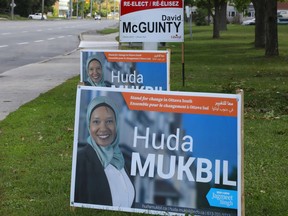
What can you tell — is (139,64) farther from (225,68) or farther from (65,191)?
(225,68)

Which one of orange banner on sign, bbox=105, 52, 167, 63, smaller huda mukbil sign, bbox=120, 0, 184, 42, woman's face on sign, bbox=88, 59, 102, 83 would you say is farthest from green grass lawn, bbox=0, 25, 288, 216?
smaller huda mukbil sign, bbox=120, 0, 184, 42

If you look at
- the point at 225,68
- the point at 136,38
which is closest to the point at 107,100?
the point at 136,38

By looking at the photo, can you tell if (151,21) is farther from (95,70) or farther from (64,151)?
(64,151)

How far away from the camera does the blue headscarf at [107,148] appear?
4746mm

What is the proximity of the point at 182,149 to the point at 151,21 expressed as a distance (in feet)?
19.8

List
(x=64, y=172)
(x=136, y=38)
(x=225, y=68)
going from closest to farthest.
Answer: (x=64, y=172)
(x=136, y=38)
(x=225, y=68)

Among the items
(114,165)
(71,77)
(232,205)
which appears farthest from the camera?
(71,77)

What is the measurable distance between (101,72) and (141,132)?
4.12m

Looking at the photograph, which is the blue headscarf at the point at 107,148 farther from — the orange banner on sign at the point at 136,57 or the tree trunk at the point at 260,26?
the tree trunk at the point at 260,26

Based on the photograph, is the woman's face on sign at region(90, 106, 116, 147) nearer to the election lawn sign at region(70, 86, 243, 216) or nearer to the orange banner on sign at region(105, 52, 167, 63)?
the election lawn sign at region(70, 86, 243, 216)

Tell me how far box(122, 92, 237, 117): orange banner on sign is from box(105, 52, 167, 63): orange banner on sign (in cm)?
351

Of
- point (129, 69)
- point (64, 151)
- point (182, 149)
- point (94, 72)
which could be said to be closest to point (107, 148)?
point (182, 149)

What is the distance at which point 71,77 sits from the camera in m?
18.2

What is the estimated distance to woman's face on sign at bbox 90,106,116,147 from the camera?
476 centimetres
